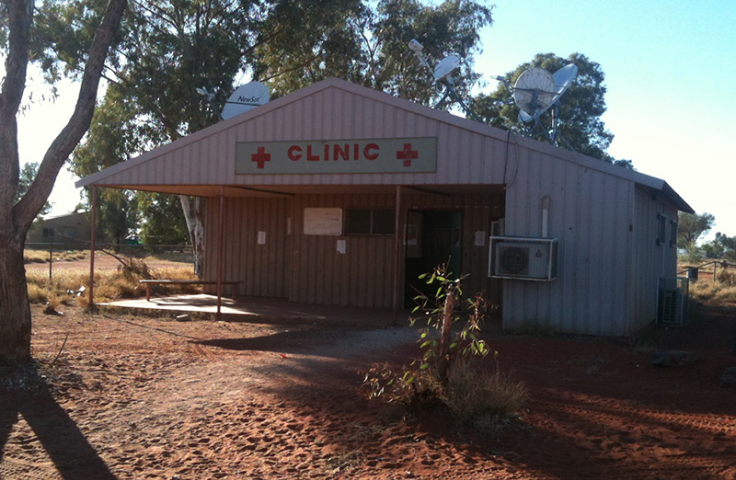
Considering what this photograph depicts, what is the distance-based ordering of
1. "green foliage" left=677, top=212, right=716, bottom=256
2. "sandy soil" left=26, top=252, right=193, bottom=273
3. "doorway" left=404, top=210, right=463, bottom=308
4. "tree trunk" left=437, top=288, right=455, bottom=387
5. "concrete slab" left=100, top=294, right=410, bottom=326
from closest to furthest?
1. "tree trunk" left=437, top=288, right=455, bottom=387
2. "concrete slab" left=100, top=294, right=410, bottom=326
3. "doorway" left=404, top=210, right=463, bottom=308
4. "sandy soil" left=26, top=252, right=193, bottom=273
5. "green foliage" left=677, top=212, right=716, bottom=256

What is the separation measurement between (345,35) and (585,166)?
59.7 feet

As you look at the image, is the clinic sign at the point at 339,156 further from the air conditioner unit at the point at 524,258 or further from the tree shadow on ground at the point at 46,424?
the tree shadow on ground at the point at 46,424

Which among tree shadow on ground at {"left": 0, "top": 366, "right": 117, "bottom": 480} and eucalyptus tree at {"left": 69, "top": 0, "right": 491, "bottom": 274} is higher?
eucalyptus tree at {"left": 69, "top": 0, "right": 491, "bottom": 274}

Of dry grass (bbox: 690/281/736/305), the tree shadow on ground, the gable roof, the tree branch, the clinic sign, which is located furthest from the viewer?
dry grass (bbox: 690/281/736/305)

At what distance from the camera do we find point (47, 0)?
1866 cm

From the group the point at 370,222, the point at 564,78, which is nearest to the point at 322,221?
the point at 370,222

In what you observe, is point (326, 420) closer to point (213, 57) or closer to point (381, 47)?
point (213, 57)

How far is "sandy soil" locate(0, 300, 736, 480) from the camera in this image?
5109mm

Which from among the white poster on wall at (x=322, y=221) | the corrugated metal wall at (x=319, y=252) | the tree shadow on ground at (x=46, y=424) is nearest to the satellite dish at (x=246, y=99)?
the corrugated metal wall at (x=319, y=252)

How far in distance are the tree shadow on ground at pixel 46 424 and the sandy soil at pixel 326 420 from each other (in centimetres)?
2

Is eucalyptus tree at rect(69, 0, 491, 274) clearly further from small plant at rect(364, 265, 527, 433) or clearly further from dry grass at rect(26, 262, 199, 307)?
small plant at rect(364, 265, 527, 433)

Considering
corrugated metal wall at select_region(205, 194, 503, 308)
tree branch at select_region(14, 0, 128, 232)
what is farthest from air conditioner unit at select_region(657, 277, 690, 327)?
tree branch at select_region(14, 0, 128, 232)

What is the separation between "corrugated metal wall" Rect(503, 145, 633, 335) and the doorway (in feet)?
10.6

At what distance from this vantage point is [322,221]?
51.5 feet
